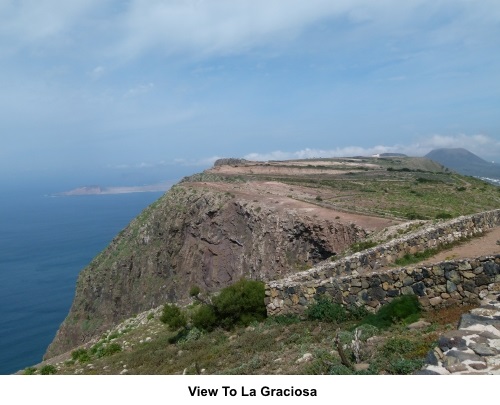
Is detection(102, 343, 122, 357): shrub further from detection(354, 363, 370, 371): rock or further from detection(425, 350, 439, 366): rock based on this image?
detection(425, 350, 439, 366): rock

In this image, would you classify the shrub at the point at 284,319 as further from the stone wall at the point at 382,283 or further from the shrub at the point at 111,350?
the shrub at the point at 111,350

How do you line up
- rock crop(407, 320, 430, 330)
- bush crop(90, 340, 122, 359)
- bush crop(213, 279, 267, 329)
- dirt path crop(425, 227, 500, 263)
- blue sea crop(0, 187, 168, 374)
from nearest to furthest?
rock crop(407, 320, 430, 330) → bush crop(213, 279, 267, 329) → dirt path crop(425, 227, 500, 263) → bush crop(90, 340, 122, 359) → blue sea crop(0, 187, 168, 374)

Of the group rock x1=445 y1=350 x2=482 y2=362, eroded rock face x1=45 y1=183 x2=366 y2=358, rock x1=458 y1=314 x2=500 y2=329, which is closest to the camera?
rock x1=445 y1=350 x2=482 y2=362

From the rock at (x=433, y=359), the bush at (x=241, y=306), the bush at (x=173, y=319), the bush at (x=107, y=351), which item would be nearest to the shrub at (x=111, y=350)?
the bush at (x=107, y=351)

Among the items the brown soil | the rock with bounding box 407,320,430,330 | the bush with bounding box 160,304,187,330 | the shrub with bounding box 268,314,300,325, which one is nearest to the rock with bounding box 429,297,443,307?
the rock with bounding box 407,320,430,330

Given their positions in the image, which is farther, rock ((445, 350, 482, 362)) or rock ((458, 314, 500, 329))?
rock ((458, 314, 500, 329))

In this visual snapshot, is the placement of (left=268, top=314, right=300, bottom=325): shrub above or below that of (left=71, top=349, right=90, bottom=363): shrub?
above
